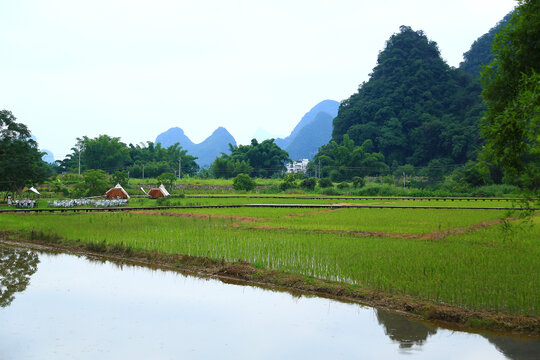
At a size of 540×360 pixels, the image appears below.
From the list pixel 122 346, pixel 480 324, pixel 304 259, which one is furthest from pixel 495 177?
pixel 122 346

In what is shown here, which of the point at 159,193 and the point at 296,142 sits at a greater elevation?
the point at 296,142

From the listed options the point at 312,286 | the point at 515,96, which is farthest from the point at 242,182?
the point at 515,96

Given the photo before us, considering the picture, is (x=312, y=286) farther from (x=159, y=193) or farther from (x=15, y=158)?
(x=159, y=193)

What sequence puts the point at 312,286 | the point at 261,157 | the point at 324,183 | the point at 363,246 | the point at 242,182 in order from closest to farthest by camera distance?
the point at 312,286
the point at 363,246
the point at 242,182
the point at 324,183
the point at 261,157

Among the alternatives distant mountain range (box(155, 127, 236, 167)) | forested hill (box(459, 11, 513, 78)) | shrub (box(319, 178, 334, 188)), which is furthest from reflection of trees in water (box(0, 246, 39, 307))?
distant mountain range (box(155, 127, 236, 167))

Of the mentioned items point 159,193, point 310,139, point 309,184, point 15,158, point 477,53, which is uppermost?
point 477,53

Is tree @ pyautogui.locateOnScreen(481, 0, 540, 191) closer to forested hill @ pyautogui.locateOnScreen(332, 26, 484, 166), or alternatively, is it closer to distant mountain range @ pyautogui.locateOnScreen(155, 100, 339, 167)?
forested hill @ pyautogui.locateOnScreen(332, 26, 484, 166)

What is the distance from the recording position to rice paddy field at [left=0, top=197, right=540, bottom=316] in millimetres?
7938

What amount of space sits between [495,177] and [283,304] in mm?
40080

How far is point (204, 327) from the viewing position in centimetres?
672

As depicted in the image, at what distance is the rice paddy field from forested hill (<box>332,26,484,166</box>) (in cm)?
4542

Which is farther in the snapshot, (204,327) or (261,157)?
(261,157)

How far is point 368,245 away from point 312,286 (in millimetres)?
3825

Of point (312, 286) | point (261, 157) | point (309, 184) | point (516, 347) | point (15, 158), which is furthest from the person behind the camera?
point (261, 157)
